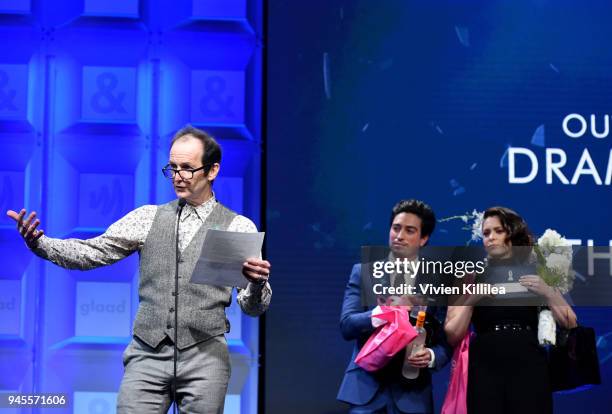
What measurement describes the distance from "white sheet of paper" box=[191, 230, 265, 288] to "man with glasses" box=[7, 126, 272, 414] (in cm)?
4

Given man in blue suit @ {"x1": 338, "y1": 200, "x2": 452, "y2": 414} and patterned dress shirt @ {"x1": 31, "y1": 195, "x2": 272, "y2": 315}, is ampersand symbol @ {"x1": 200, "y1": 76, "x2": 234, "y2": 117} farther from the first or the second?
patterned dress shirt @ {"x1": 31, "y1": 195, "x2": 272, "y2": 315}

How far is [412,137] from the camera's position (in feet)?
16.5

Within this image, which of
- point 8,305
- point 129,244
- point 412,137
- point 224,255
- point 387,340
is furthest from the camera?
point 412,137

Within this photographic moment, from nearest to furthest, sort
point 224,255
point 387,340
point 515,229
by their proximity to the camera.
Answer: point 224,255 → point 387,340 → point 515,229

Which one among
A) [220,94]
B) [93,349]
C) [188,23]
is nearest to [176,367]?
[93,349]

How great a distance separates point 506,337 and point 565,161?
1657 mm

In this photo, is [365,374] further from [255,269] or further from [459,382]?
[255,269]

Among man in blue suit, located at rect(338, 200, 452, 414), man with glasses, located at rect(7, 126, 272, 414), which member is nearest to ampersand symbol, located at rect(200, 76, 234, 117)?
man in blue suit, located at rect(338, 200, 452, 414)

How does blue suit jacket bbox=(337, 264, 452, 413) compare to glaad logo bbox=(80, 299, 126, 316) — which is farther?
glaad logo bbox=(80, 299, 126, 316)

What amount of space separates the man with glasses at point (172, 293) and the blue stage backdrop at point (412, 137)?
1.61 metres

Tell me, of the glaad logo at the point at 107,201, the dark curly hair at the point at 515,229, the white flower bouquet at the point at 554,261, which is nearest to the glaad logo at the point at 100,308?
the glaad logo at the point at 107,201

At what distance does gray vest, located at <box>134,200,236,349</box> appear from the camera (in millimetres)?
3139

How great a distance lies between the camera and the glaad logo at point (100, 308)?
16.0 ft

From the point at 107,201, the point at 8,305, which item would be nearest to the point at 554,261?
the point at 107,201
